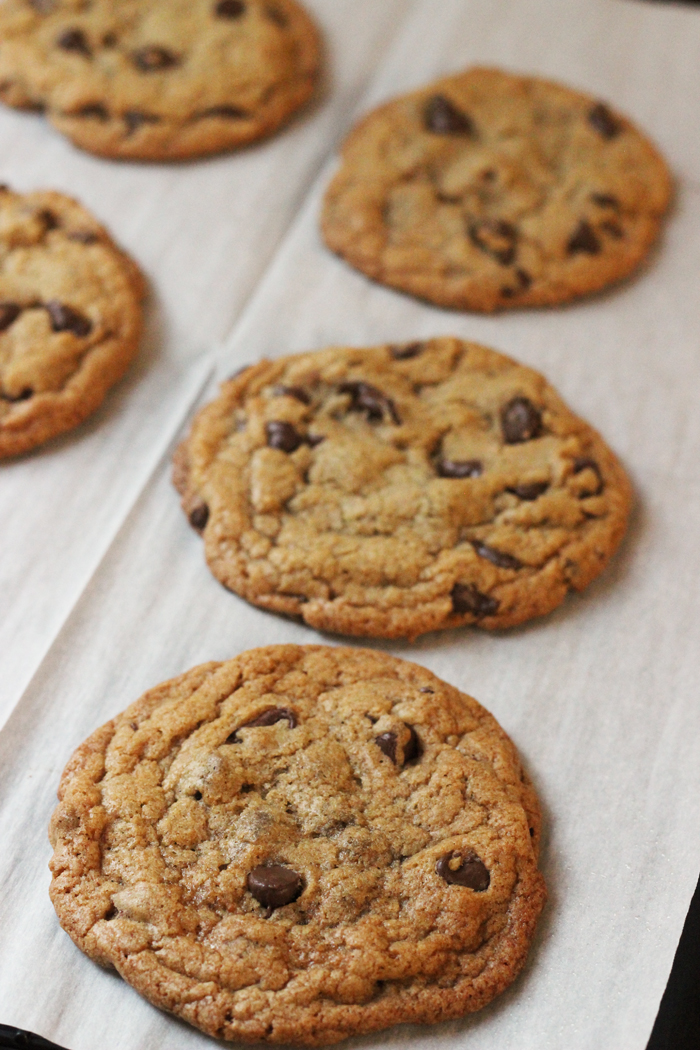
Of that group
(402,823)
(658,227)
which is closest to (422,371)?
(658,227)

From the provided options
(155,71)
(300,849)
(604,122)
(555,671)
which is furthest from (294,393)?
(604,122)

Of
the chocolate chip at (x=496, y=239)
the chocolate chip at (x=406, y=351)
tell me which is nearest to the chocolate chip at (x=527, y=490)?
the chocolate chip at (x=406, y=351)

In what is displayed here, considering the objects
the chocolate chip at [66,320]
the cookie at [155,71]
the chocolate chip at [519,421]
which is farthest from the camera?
the cookie at [155,71]

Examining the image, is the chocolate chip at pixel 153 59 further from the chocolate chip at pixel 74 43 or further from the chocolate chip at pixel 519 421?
the chocolate chip at pixel 519 421

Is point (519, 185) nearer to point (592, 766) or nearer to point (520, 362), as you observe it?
point (520, 362)

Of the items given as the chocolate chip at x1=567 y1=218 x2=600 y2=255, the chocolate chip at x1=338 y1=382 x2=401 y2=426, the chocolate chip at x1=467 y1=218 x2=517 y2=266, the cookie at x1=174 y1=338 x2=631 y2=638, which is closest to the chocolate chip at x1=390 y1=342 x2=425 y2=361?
the cookie at x1=174 y1=338 x2=631 y2=638

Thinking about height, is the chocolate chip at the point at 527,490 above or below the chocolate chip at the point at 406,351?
below

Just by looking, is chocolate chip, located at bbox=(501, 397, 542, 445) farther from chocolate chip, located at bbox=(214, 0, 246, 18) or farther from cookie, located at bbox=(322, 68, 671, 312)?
chocolate chip, located at bbox=(214, 0, 246, 18)

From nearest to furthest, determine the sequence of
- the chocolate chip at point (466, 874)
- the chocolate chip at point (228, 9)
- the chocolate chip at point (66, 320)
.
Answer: the chocolate chip at point (466, 874)
the chocolate chip at point (66, 320)
the chocolate chip at point (228, 9)
